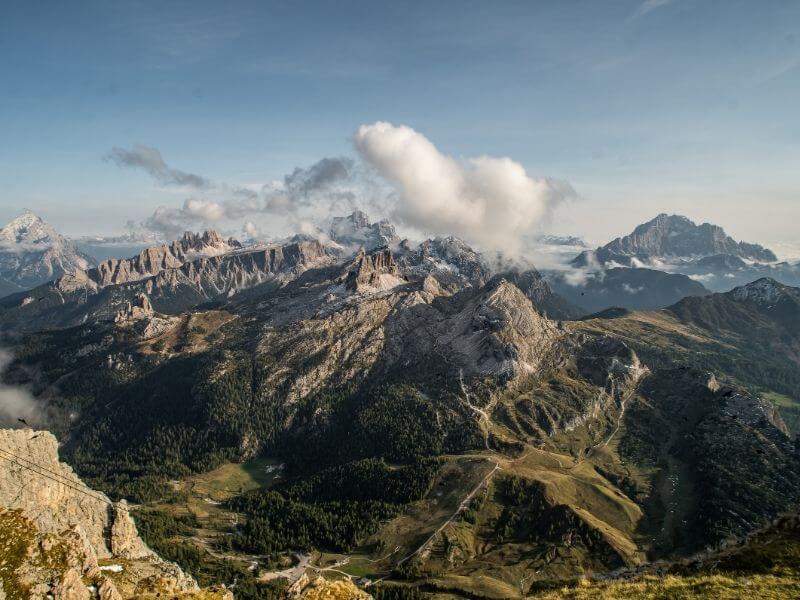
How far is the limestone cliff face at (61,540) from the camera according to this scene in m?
59.7

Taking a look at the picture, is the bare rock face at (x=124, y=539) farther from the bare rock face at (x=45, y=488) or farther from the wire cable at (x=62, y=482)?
the wire cable at (x=62, y=482)

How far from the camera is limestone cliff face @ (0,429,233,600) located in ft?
196

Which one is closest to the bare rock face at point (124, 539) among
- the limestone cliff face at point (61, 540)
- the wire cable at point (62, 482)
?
the limestone cliff face at point (61, 540)

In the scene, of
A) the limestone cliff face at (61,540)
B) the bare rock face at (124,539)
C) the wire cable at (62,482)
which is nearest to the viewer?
the limestone cliff face at (61,540)

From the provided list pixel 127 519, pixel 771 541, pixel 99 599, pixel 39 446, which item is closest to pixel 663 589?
pixel 771 541

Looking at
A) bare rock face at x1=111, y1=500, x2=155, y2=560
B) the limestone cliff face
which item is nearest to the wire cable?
the limestone cliff face

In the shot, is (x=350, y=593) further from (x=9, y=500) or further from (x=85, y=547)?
(x=9, y=500)

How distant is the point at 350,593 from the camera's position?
54.2 m

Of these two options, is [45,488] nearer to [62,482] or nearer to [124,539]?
[62,482]

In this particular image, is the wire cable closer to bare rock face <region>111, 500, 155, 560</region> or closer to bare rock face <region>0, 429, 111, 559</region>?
bare rock face <region>0, 429, 111, 559</region>

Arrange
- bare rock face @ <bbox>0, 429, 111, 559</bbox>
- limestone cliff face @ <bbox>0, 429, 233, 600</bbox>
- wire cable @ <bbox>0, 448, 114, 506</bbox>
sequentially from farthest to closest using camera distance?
wire cable @ <bbox>0, 448, 114, 506</bbox>, bare rock face @ <bbox>0, 429, 111, 559</bbox>, limestone cliff face @ <bbox>0, 429, 233, 600</bbox>

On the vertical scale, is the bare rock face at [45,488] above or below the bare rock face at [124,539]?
above

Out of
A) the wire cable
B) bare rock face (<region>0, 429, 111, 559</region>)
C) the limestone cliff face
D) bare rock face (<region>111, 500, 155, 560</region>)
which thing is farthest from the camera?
bare rock face (<region>111, 500, 155, 560</region>)

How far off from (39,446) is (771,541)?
534 feet
